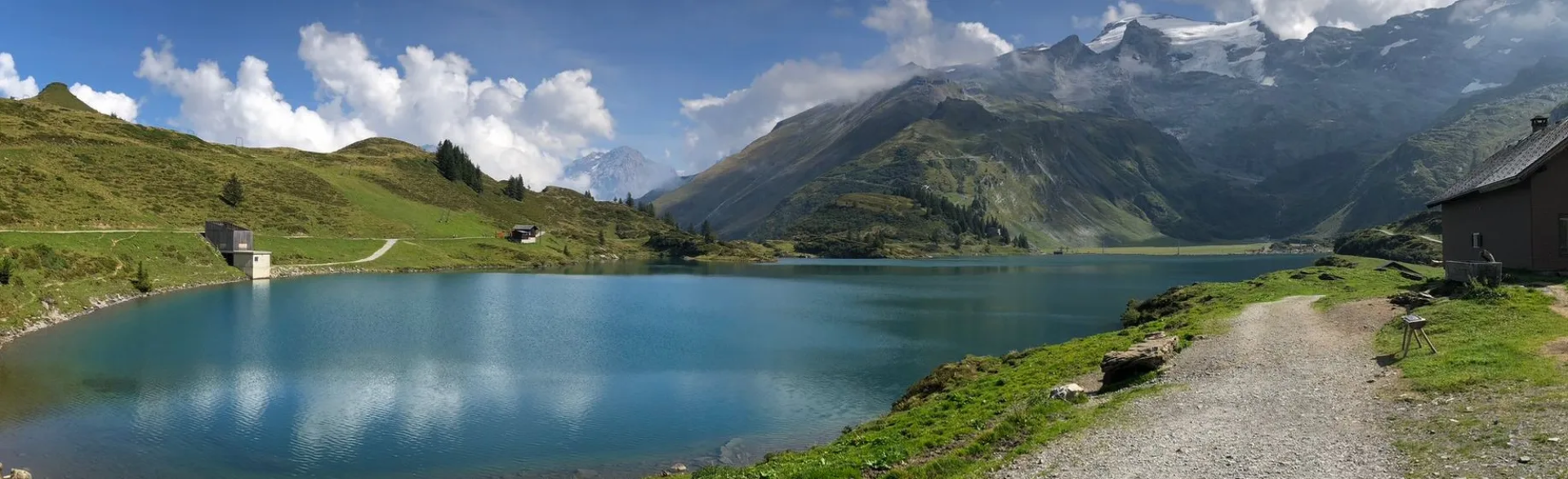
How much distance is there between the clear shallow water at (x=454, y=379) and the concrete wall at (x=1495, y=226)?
81.8ft

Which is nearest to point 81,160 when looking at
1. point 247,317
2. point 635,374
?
point 247,317

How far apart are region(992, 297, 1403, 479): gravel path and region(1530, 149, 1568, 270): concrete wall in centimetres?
1711

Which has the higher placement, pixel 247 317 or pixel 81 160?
pixel 81 160

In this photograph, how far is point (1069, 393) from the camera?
22781mm

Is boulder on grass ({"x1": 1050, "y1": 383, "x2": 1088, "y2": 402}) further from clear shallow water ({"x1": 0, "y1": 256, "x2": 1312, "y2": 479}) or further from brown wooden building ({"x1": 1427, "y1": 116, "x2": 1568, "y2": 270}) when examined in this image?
brown wooden building ({"x1": 1427, "y1": 116, "x2": 1568, "y2": 270})

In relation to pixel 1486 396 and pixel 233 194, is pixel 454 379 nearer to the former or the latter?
pixel 1486 396

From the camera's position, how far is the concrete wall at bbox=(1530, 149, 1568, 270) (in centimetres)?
3500

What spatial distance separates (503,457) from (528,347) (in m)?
27.5

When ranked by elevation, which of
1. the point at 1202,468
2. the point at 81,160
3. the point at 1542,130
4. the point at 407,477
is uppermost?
the point at 81,160

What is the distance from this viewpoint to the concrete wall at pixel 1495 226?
36062mm

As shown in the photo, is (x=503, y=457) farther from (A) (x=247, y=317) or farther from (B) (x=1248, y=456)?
(A) (x=247, y=317)

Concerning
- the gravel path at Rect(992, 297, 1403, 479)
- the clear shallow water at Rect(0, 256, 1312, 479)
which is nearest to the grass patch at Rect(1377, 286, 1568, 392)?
the gravel path at Rect(992, 297, 1403, 479)

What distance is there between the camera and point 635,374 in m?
45.2

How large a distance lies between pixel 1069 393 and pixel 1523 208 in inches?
1209
